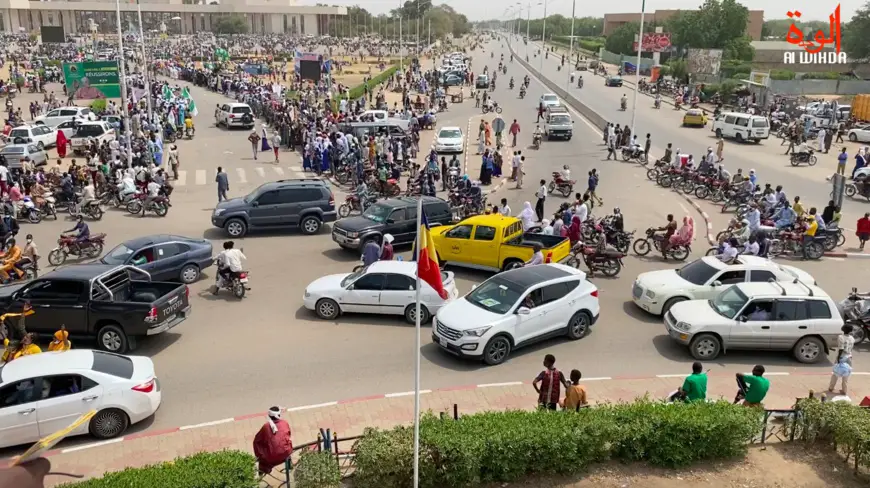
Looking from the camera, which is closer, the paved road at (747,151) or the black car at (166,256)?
the black car at (166,256)

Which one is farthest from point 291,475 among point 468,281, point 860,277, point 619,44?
point 619,44

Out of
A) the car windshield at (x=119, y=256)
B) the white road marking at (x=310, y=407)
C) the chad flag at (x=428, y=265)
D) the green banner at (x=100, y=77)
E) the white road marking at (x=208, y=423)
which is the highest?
the green banner at (x=100, y=77)

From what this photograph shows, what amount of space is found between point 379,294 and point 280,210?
7629mm

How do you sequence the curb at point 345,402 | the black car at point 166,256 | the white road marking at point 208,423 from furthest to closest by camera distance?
the black car at point 166,256
the white road marking at point 208,423
the curb at point 345,402

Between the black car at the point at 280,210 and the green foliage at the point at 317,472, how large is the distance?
45.1 ft

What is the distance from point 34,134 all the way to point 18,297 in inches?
969

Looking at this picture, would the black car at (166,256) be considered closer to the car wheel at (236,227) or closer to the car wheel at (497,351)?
the car wheel at (236,227)

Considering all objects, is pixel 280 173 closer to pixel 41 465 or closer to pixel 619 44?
pixel 41 465

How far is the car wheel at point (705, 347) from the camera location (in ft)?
43.5

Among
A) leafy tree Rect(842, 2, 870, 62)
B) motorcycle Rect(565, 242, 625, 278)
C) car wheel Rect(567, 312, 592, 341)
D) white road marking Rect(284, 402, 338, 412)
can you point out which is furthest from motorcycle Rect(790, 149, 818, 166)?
leafy tree Rect(842, 2, 870, 62)

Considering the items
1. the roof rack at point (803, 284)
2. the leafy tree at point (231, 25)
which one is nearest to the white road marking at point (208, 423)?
the roof rack at point (803, 284)

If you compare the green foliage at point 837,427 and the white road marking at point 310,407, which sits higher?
the green foliage at point 837,427

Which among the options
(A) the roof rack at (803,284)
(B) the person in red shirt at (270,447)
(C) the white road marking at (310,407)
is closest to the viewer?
(B) the person in red shirt at (270,447)

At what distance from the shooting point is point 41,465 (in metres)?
8.36
